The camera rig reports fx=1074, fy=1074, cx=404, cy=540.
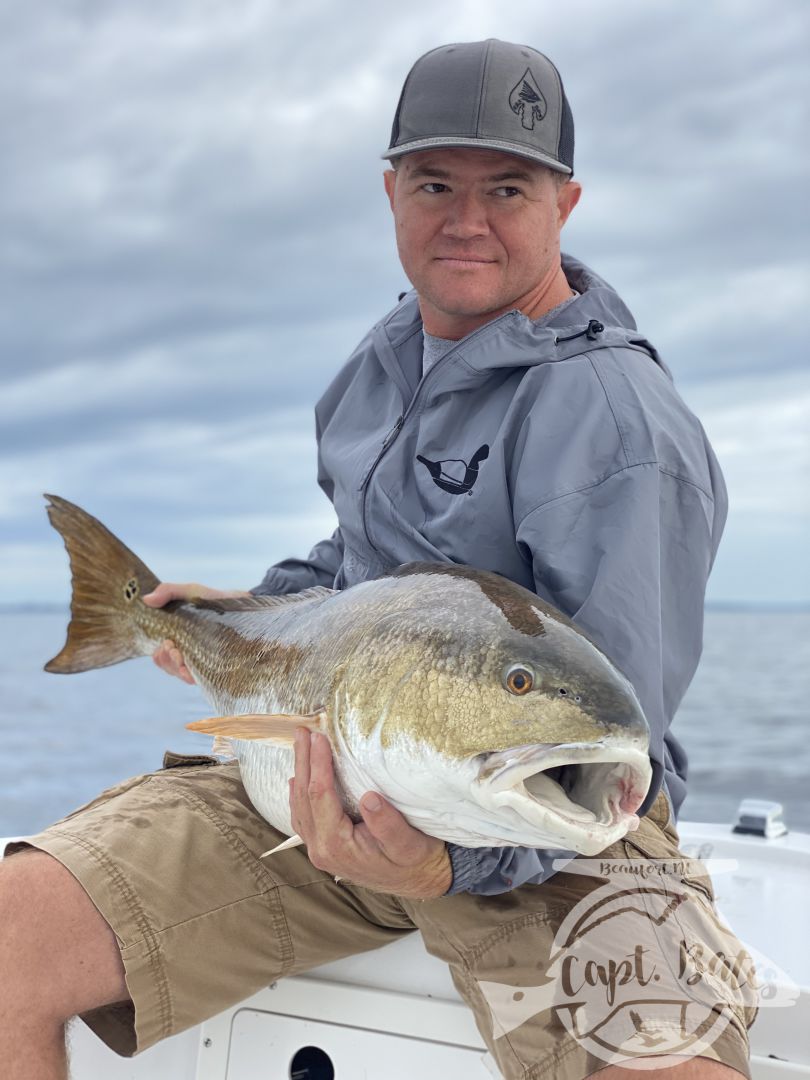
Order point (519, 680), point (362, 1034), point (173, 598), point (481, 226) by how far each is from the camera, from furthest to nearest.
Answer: point (173, 598)
point (481, 226)
point (362, 1034)
point (519, 680)

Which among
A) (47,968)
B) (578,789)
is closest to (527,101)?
(578,789)

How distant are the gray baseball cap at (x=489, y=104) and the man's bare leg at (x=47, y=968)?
1.95 m

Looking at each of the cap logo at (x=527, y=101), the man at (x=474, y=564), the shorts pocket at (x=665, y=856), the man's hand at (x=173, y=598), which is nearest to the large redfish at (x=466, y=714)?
the man at (x=474, y=564)

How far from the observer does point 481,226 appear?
2705 mm

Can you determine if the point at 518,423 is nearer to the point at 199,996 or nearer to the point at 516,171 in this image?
the point at 516,171

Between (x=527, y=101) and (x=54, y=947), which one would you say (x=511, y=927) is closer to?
(x=54, y=947)

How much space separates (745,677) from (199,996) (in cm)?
2323

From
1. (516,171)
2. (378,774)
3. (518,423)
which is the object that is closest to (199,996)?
(378,774)

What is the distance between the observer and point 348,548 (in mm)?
3062

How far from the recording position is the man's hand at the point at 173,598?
10.4 feet

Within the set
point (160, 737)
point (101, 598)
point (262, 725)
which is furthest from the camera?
point (160, 737)

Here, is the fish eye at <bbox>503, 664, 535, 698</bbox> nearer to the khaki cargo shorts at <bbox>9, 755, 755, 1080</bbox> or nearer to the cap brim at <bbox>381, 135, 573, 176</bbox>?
the khaki cargo shorts at <bbox>9, 755, 755, 1080</bbox>

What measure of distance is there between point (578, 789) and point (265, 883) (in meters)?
1.08

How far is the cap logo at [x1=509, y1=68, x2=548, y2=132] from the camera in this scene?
260cm
